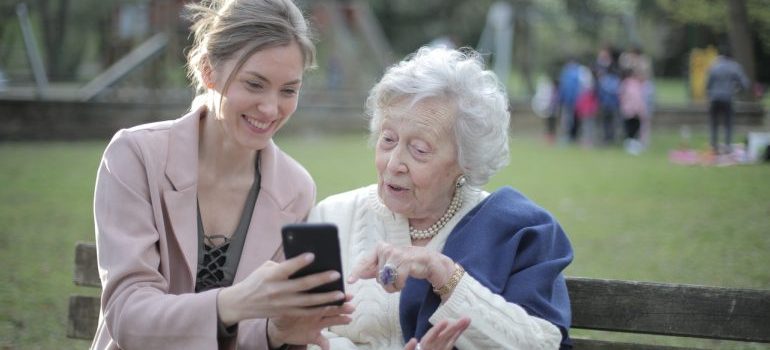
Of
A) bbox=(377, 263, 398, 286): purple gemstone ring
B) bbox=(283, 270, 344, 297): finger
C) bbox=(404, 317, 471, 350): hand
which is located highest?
bbox=(283, 270, 344, 297): finger

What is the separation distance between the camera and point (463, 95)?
3576 millimetres

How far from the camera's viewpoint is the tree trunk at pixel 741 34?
2612 cm

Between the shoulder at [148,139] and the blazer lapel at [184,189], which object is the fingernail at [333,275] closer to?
the blazer lapel at [184,189]

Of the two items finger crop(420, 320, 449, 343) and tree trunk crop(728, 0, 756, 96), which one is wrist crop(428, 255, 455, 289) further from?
tree trunk crop(728, 0, 756, 96)

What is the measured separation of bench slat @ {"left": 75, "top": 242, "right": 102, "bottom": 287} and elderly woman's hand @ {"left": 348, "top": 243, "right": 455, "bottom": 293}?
1664mm

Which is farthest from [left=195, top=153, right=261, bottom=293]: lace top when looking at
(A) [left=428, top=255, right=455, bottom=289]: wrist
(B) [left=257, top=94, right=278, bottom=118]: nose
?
(A) [left=428, top=255, right=455, bottom=289]: wrist

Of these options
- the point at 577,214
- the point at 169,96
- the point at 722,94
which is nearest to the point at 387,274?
the point at 577,214

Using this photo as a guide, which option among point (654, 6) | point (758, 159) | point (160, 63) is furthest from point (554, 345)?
point (654, 6)

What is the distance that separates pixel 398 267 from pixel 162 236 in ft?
2.77

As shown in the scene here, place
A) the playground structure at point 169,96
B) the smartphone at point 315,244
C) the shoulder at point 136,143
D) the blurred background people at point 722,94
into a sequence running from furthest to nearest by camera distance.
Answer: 1. the playground structure at point 169,96
2. the blurred background people at point 722,94
3. the shoulder at point 136,143
4. the smartphone at point 315,244

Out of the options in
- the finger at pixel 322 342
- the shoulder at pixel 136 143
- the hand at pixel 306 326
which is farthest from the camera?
the shoulder at pixel 136 143

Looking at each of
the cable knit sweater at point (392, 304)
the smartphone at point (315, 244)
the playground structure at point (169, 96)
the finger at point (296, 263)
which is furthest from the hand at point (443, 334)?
the playground structure at point (169, 96)

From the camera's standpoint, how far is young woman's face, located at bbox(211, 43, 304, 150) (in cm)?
345

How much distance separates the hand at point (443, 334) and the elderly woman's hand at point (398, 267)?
160 millimetres
